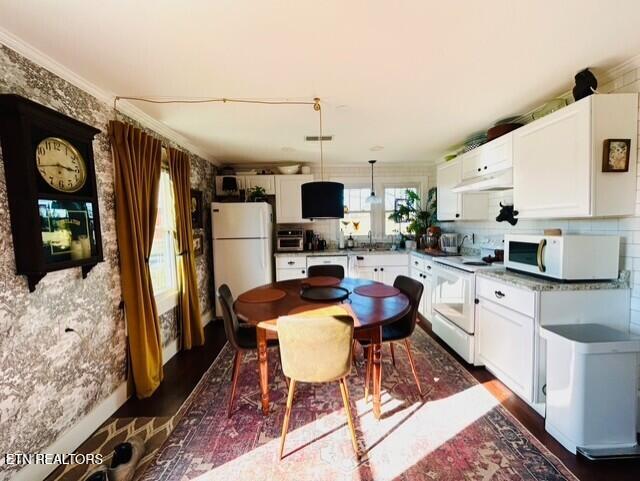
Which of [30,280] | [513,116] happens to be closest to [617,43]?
[513,116]

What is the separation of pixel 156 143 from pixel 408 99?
2228 millimetres

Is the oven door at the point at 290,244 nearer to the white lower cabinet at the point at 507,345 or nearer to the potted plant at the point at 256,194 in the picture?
the potted plant at the point at 256,194

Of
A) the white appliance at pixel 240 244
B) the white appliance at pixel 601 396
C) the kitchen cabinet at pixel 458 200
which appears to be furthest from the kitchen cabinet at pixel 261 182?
the white appliance at pixel 601 396

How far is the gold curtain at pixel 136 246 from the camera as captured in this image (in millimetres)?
2121

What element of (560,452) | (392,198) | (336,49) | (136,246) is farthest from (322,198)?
(392,198)

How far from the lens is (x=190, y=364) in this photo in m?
2.78

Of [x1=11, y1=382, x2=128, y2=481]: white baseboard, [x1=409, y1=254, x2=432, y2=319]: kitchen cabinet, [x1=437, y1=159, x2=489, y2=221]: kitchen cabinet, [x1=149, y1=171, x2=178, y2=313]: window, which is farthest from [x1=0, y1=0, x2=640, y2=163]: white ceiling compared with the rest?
[x1=11, y1=382, x2=128, y2=481]: white baseboard

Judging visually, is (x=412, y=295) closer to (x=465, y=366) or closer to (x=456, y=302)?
(x=456, y=302)

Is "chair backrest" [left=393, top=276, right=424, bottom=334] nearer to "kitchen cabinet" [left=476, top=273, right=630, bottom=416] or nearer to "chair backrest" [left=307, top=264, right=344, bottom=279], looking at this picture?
"kitchen cabinet" [left=476, top=273, right=630, bottom=416]

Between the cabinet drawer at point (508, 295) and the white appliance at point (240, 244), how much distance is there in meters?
2.65

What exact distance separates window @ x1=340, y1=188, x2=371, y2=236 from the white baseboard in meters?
3.54

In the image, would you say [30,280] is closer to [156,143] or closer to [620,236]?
[156,143]

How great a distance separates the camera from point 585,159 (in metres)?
1.83

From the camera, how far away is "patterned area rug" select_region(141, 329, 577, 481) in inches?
60.4
